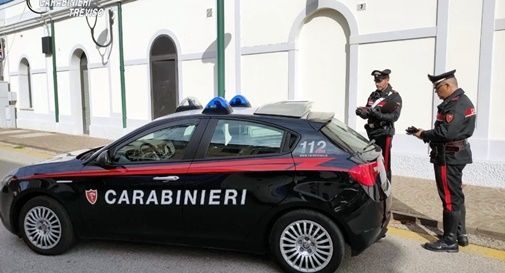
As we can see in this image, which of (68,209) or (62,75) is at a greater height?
(62,75)

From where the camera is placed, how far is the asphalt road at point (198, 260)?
12.8 ft

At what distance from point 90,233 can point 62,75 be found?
13.1 metres

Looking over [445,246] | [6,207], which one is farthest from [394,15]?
[6,207]

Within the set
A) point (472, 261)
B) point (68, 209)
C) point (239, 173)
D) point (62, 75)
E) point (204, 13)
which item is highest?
point (204, 13)

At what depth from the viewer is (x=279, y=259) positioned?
373cm

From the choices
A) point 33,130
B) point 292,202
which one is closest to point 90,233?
point 292,202

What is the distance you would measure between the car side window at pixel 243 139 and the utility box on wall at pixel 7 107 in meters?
17.6

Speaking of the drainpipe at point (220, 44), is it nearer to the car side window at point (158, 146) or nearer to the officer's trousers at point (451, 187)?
the car side window at point (158, 146)

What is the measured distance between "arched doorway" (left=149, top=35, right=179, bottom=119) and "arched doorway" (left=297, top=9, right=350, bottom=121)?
4.19 m

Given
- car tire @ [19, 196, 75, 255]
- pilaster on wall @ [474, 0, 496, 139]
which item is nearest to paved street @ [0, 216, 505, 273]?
car tire @ [19, 196, 75, 255]

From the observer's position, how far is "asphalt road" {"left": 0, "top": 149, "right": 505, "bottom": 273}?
389 cm

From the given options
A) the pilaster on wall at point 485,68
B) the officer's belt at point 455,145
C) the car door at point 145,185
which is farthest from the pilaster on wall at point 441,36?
the car door at point 145,185

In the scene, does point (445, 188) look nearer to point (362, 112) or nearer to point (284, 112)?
point (362, 112)

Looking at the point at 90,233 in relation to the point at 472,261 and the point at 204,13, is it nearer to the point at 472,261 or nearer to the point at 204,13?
the point at 472,261
